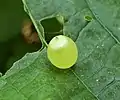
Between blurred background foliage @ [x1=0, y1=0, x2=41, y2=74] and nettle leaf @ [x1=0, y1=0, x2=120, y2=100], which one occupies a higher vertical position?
nettle leaf @ [x1=0, y1=0, x2=120, y2=100]

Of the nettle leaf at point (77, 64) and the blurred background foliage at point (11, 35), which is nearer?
the nettle leaf at point (77, 64)

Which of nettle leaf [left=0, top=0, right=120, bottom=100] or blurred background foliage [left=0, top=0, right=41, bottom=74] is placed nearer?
nettle leaf [left=0, top=0, right=120, bottom=100]

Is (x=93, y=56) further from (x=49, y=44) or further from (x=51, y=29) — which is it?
(x=51, y=29)

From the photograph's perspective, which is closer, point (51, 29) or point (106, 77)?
point (106, 77)

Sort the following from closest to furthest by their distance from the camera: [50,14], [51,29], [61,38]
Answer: [61,38] → [50,14] → [51,29]

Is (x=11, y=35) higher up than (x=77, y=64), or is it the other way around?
(x=77, y=64)

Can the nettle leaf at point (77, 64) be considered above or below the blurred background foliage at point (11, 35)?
above

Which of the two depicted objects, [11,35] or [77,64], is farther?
[11,35]

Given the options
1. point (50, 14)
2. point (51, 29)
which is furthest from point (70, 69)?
point (51, 29)
